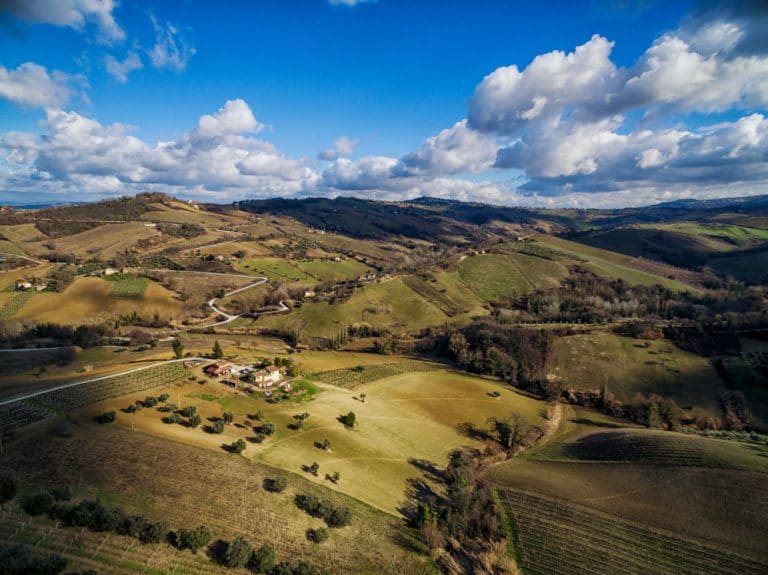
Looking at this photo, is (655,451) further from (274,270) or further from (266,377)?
(274,270)

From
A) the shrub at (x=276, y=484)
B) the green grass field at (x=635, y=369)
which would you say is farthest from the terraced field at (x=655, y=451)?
the shrub at (x=276, y=484)

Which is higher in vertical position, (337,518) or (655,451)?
(655,451)

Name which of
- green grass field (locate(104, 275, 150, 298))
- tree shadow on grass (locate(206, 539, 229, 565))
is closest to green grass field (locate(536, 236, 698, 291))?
tree shadow on grass (locate(206, 539, 229, 565))

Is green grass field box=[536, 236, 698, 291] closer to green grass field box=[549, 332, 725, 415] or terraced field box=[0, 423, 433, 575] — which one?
green grass field box=[549, 332, 725, 415]

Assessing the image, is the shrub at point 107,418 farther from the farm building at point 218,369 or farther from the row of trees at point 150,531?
the farm building at point 218,369

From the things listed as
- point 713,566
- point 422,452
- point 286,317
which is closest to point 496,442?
point 422,452

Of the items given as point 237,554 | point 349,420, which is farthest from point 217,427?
point 237,554
